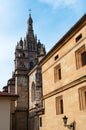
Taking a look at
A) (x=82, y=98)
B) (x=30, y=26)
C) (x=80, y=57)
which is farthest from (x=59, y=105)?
(x=30, y=26)

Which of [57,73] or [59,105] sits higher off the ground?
[57,73]

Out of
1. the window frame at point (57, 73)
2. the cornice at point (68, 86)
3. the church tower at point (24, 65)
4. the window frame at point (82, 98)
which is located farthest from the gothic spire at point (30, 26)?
the window frame at point (82, 98)

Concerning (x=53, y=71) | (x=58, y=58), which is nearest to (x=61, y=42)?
(x=58, y=58)

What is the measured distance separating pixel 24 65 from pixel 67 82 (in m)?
29.6

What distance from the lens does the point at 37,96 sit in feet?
111

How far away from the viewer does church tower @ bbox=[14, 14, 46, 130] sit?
119ft

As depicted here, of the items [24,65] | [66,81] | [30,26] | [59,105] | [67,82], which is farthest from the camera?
[30,26]

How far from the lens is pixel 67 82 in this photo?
16.8 metres

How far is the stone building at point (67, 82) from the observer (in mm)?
14992

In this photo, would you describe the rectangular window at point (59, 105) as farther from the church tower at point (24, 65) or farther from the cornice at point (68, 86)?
the church tower at point (24, 65)

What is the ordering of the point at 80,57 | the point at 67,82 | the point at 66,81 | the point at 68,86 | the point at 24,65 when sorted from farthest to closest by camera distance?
the point at 24,65 < the point at 66,81 < the point at 67,82 < the point at 68,86 < the point at 80,57

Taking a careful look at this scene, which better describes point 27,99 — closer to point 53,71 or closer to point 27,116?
point 27,116

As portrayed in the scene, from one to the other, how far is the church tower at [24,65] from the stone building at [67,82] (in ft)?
50.4

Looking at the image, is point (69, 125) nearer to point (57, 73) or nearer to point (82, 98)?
point (82, 98)
